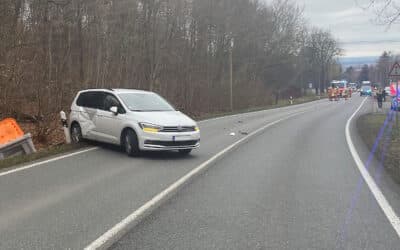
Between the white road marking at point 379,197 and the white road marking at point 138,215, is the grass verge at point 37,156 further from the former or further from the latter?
the white road marking at point 379,197

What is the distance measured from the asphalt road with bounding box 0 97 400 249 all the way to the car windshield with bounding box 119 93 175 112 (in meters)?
1.34

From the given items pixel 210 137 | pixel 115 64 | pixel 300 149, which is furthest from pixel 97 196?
pixel 115 64

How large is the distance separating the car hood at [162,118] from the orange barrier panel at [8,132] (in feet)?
10.0

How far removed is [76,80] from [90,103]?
33.3 feet

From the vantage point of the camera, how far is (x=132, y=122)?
1305 centimetres

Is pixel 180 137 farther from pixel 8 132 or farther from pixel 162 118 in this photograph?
pixel 8 132

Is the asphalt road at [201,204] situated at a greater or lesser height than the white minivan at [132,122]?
lesser

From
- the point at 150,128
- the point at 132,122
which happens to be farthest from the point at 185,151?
the point at 132,122

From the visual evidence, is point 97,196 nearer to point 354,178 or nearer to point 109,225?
point 109,225

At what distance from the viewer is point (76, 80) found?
81.3 feet

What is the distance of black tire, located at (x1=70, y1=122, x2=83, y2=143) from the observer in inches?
607

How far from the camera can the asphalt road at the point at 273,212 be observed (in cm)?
585

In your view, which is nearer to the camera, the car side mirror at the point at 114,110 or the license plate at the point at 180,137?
the license plate at the point at 180,137

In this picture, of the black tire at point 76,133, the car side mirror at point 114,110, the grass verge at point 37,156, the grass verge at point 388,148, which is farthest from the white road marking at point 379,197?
the black tire at point 76,133
